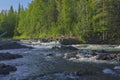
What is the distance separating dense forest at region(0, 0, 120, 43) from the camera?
86625 millimetres

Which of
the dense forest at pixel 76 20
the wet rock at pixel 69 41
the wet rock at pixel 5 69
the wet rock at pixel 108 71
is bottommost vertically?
the wet rock at pixel 108 71

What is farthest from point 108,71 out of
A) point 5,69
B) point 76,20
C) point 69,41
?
point 76,20

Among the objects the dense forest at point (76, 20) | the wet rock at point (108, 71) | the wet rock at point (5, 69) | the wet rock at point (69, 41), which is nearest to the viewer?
A: the wet rock at point (108, 71)

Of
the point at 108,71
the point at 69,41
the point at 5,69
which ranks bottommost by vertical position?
the point at 108,71

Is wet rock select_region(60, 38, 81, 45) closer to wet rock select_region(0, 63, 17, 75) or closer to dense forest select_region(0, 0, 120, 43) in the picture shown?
dense forest select_region(0, 0, 120, 43)

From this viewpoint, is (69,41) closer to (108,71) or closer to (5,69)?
(108,71)

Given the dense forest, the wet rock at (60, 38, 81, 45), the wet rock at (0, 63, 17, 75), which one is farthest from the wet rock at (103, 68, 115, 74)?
the dense forest

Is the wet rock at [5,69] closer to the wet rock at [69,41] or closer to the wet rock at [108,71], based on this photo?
the wet rock at [108,71]

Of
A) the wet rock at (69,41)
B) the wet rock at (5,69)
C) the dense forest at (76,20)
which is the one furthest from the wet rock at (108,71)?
the dense forest at (76,20)

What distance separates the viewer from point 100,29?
87.5m

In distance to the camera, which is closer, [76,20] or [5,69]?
[5,69]

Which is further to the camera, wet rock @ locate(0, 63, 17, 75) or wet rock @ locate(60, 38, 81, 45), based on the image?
wet rock @ locate(60, 38, 81, 45)

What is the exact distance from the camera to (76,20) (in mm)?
100250

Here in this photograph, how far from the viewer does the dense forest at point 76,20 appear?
284 ft
